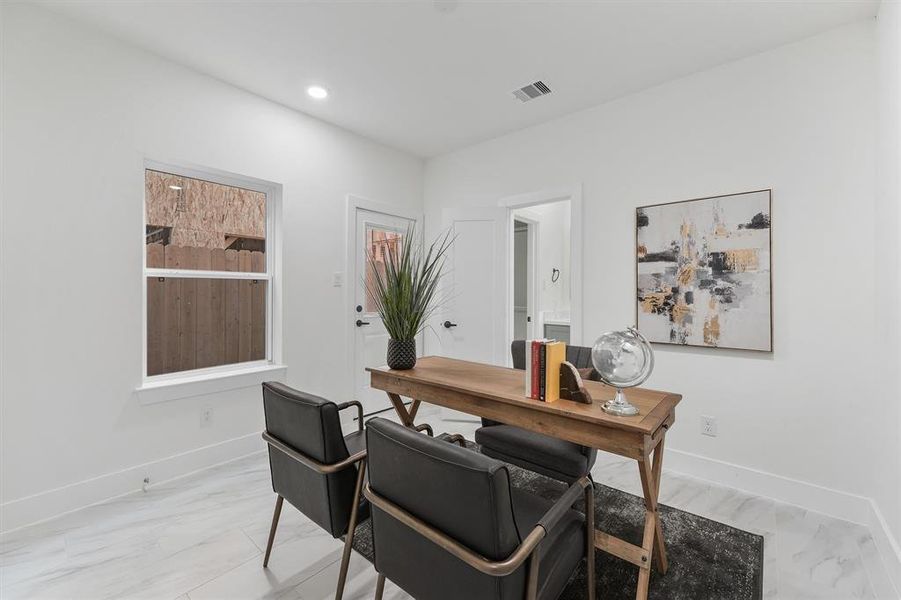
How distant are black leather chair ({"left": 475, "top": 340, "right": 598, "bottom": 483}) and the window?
2.07 meters

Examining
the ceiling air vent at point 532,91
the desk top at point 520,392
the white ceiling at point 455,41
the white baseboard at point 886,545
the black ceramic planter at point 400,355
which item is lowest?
the white baseboard at point 886,545

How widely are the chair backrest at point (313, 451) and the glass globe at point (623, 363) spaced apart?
1019 millimetres

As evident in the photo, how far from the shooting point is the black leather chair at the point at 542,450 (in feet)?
6.30

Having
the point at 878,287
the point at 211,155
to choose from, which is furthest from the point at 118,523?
the point at 878,287

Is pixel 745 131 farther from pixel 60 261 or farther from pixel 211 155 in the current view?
pixel 60 261

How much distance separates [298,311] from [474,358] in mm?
1700

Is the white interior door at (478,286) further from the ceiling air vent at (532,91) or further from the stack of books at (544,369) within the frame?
the stack of books at (544,369)

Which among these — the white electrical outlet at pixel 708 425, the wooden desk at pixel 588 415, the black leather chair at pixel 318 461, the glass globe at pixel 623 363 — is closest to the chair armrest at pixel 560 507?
the wooden desk at pixel 588 415

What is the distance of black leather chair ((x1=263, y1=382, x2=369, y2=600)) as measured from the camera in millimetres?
1440

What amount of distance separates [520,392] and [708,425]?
67.9 inches

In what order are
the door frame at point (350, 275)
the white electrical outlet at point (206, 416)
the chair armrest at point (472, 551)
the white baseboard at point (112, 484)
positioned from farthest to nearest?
the door frame at point (350, 275), the white electrical outlet at point (206, 416), the white baseboard at point (112, 484), the chair armrest at point (472, 551)

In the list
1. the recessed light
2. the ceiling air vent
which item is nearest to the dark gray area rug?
the ceiling air vent

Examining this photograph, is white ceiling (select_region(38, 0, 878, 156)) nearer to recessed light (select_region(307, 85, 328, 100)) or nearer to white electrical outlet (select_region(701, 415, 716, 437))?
recessed light (select_region(307, 85, 328, 100))

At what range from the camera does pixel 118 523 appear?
6.90 ft
